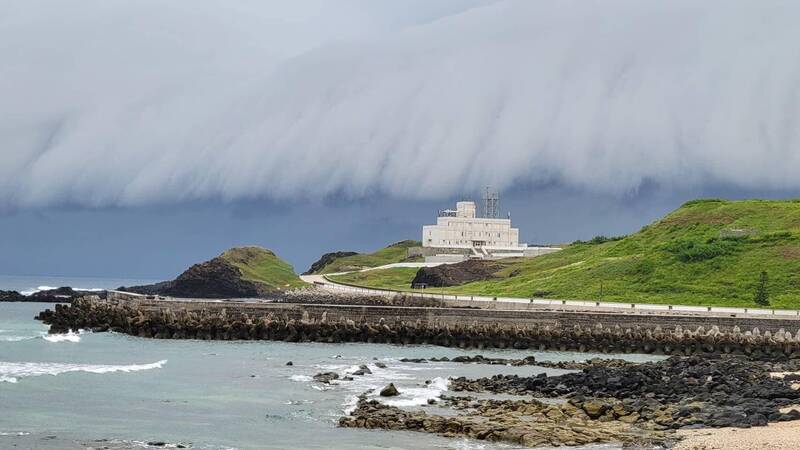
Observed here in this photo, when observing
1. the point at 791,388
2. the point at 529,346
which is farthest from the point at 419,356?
the point at 791,388

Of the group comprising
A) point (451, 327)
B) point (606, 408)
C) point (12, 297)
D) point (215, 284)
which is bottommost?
point (606, 408)

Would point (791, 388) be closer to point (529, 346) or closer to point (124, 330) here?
point (529, 346)

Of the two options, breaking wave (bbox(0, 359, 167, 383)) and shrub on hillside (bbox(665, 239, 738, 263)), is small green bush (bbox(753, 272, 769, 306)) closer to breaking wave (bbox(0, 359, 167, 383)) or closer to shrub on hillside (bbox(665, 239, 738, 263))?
shrub on hillside (bbox(665, 239, 738, 263))

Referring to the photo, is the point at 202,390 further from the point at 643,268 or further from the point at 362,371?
the point at 643,268

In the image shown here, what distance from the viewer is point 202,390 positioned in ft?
156

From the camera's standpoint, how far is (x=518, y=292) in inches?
4624

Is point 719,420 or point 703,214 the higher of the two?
point 703,214

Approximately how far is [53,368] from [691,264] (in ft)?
240

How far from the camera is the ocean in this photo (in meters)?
34.9

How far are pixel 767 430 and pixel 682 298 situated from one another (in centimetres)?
6814

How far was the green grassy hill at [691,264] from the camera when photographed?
102m

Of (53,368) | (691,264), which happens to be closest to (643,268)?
(691,264)

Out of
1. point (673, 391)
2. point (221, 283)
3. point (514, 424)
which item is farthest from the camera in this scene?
point (221, 283)

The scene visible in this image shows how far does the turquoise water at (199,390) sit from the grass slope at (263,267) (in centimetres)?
8144
